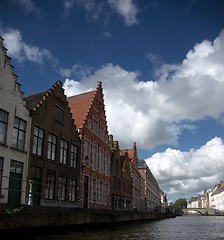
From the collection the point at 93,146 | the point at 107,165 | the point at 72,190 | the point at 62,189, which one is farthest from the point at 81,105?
the point at 62,189

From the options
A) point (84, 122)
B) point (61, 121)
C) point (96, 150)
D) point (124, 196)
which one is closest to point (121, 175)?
point (124, 196)

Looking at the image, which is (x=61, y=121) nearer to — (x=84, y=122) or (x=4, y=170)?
(x=84, y=122)

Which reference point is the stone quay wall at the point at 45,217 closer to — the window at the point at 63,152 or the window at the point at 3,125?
the window at the point at 63,152

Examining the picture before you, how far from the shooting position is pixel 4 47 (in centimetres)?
2198

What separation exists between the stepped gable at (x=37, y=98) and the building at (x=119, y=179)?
17954mm

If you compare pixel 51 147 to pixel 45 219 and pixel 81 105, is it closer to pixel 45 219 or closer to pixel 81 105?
pixel 45 219

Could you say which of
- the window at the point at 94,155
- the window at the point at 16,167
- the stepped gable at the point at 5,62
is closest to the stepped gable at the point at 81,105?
the window at the point at 94,155

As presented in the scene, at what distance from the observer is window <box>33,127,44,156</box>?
2462 centimetres

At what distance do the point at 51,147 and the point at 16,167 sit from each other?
16.0ft

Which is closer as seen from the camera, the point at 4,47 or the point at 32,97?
the point at 4,47

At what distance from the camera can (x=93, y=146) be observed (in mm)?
36094

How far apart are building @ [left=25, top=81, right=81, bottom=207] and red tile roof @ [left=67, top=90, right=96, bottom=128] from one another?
3.14m

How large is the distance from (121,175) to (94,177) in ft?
43.3

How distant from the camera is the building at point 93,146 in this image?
33.4 m
